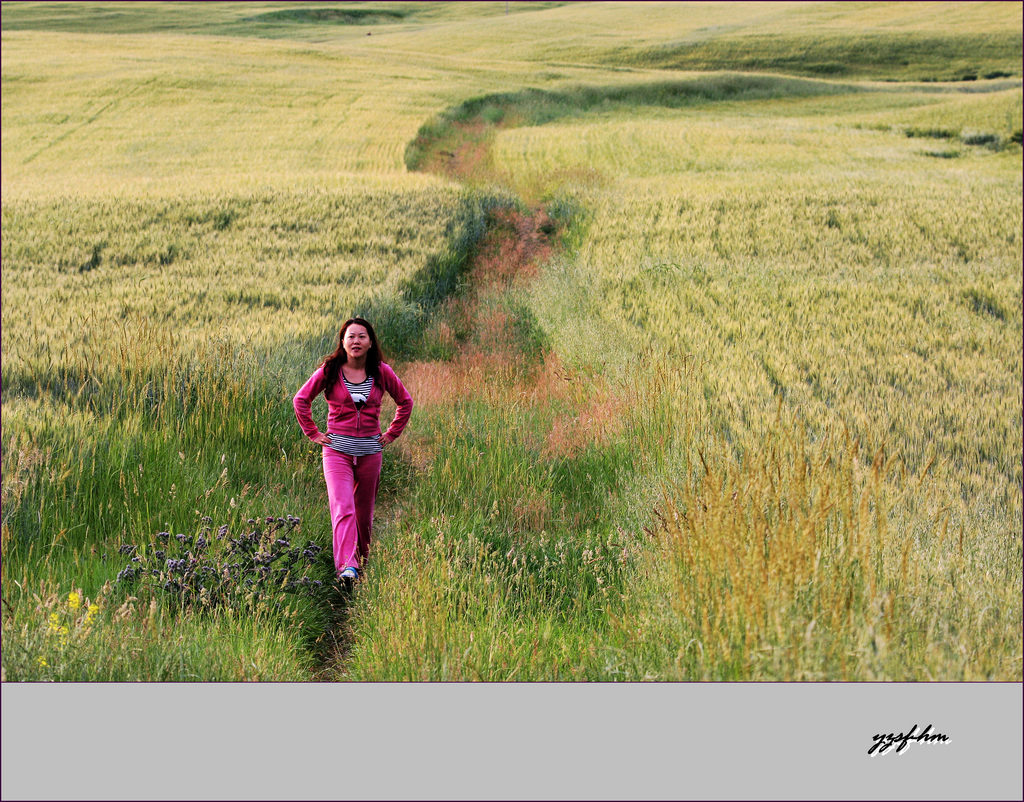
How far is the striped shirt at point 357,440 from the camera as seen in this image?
4258 millimetres

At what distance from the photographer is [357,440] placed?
4281 millimetres

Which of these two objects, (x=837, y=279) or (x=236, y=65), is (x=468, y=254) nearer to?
(x=837, y=279)

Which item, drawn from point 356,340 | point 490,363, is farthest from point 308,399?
point 490,363

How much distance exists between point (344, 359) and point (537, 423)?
182 cm

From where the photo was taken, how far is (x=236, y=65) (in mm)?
38125

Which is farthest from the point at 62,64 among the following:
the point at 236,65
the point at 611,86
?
the point at 611,86

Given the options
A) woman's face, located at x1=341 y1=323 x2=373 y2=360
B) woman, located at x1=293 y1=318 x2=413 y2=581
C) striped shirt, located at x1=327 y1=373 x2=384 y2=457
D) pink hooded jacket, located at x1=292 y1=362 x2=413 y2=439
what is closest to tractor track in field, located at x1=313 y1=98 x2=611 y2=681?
woman, located at x1=293 y1=318 x2=413 y2=581

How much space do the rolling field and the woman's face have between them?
101 centimetres

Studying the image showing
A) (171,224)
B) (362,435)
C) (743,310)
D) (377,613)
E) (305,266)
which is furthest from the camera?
(171,224)

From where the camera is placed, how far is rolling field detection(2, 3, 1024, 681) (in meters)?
2.84

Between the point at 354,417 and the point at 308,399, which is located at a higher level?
the point at 308,399

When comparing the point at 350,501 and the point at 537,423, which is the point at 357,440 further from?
the point at 537,423

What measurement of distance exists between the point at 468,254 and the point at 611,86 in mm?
30692

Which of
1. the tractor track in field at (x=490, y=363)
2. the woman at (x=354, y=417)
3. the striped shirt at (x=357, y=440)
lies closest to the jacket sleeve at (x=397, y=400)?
the woman at (x=354, y=417)
